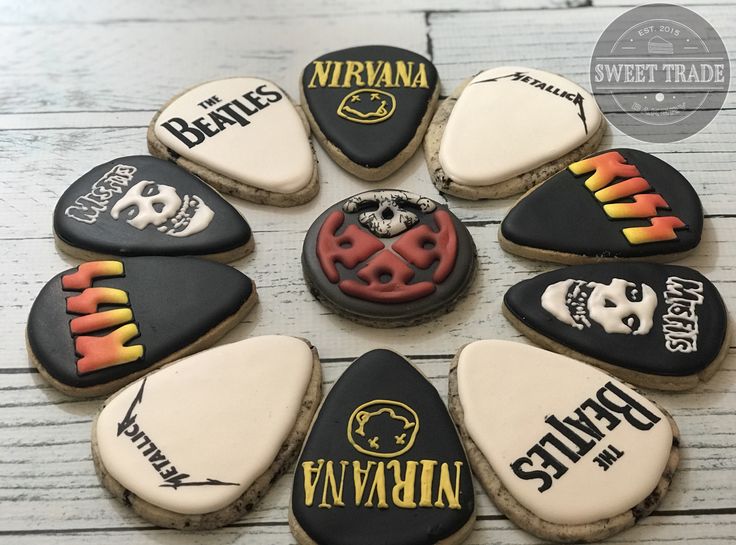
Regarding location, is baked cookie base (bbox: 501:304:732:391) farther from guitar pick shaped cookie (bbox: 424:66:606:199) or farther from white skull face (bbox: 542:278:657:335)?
guitar pick shaped cookie (bbox: 424:66:606:199)

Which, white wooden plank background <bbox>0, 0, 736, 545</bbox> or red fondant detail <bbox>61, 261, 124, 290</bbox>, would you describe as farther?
red fondant detail <bbox>61, 261, 124, 290</bbox>

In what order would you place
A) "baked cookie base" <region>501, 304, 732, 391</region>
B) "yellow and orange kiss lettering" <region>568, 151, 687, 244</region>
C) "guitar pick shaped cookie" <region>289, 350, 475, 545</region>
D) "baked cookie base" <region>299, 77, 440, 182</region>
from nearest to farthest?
"guitar pick shaped cookie" <region>289, 350, 475, 545</region>
"baked cookie base" <region>501, 304, 732, 391</region>
"yellow and orange kiss lettering" <region>568, 151, 687, 244</region>
"baked cookie base" <region>299, 77, 440, 182</region>

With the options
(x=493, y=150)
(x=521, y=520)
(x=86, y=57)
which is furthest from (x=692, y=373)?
(x=86, y=57)

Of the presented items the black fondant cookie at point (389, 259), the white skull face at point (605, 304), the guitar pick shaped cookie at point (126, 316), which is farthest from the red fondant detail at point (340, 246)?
the white skull face at point (605, 304)

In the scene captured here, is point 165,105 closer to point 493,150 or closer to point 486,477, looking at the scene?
point 493,150

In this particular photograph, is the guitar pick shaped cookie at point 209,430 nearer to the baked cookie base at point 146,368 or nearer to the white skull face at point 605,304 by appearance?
the baked cookie base at point 146,368

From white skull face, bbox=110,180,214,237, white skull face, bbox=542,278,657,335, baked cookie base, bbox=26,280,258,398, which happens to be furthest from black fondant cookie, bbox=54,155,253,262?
white skull face, bbox=542,278,657,335

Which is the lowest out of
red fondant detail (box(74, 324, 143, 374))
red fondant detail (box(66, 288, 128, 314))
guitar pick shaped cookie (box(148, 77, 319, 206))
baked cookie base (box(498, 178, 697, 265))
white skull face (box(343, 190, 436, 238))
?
red fondant detail (box(74, 324, 143, 374))
